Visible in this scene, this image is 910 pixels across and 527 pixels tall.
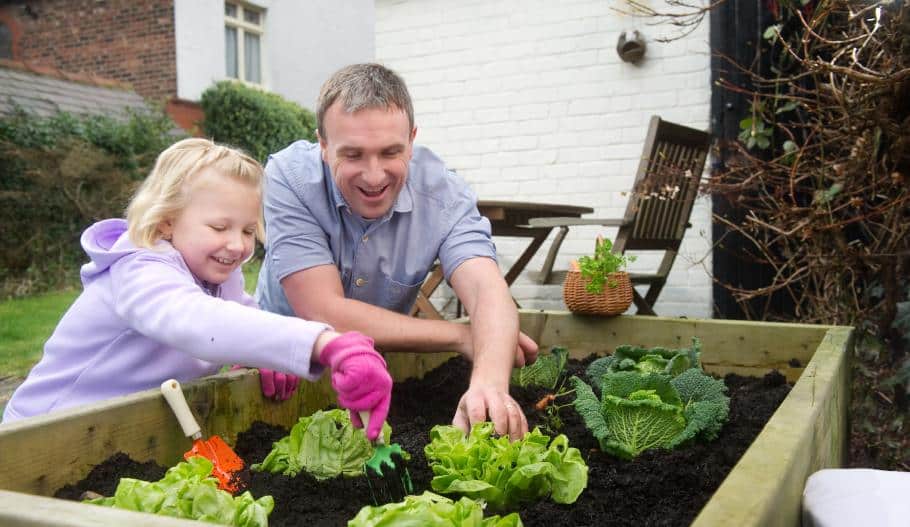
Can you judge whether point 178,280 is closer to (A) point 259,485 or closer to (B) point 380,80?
(A) point 259,485

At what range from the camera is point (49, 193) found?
8.87m

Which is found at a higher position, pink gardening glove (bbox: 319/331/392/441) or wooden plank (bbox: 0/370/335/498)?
pink gardening glove (bbox: 319/331/392/441)

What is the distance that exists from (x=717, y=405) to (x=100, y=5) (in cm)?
1482

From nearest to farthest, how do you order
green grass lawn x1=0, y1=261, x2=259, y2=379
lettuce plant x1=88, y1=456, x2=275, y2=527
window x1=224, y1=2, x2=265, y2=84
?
lettuce plant x1=88, y1=456, x2=275, y2=527 → green grass lawn x1=0, y1=261, x2=259, y2=379 → window x1=224, y1=2, x2=265, y2=84

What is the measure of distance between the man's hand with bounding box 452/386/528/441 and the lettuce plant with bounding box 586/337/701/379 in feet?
2.06

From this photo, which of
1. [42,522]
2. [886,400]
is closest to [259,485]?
[42,522]

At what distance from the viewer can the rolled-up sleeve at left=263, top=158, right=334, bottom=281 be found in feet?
7.16

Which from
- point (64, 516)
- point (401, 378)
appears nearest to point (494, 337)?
point (401, 378)

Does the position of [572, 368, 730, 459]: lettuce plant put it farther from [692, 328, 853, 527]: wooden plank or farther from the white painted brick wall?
the white painted brick wall

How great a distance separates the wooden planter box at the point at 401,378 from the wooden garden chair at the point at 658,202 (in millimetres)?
1178

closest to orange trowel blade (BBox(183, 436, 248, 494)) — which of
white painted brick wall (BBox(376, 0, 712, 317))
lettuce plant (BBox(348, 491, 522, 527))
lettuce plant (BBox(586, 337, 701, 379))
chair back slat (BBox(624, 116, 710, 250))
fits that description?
lettuce plant (BBox(348, 491, 522, 527))

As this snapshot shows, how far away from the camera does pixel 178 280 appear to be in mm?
1580

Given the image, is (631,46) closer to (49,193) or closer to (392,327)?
(392,327)

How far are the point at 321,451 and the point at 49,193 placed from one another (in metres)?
8.56
